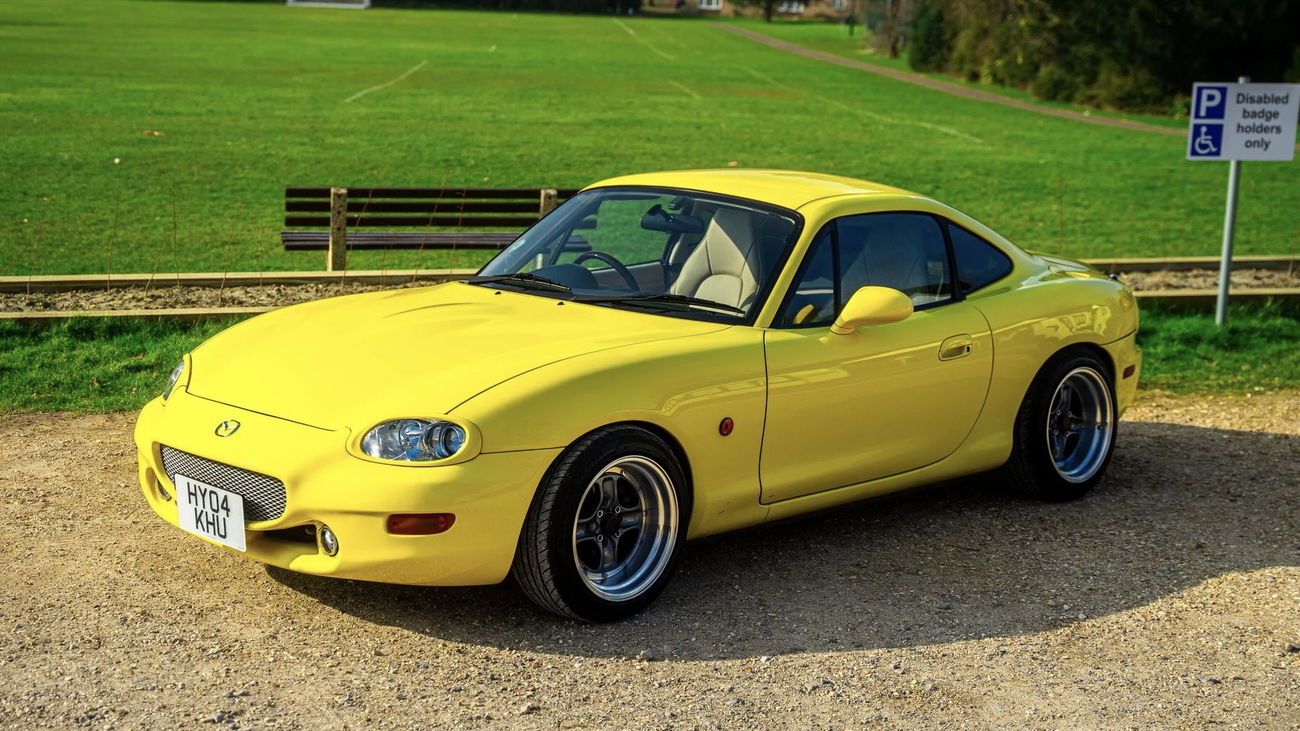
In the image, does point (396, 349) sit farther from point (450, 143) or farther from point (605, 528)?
point (450, 143)

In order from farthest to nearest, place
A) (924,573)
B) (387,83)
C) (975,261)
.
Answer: (387,83)
(975,261)
(924,573)

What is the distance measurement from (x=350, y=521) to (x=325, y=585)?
0.83 metres

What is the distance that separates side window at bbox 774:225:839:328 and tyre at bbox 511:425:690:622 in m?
0.90

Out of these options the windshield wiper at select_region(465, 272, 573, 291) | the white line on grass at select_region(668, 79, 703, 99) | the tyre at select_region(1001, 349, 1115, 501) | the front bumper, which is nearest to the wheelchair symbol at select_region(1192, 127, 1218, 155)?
the tyre at select_region(1001, 349, 1115, 501)

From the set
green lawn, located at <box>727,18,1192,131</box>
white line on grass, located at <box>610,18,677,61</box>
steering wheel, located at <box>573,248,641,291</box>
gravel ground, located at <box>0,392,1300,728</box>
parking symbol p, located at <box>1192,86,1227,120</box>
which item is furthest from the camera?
white line on grass, located at <box>610,18,677,61</box>

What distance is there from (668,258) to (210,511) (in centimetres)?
220

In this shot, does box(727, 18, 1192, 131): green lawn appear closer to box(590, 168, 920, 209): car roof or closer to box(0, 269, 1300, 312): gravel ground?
box(0, 269, 1300, 312): gravel ground

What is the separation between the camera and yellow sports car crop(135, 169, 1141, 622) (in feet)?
15.1

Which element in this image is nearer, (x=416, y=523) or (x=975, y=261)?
(x=416, y=523)

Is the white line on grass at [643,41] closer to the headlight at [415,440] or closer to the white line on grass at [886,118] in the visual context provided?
the white line on grass at [886,118]

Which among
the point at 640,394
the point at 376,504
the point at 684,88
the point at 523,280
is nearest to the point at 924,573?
the point at 640,394

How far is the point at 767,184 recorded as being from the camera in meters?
6.18

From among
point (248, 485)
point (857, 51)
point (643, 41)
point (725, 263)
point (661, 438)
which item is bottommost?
point (248, 485)

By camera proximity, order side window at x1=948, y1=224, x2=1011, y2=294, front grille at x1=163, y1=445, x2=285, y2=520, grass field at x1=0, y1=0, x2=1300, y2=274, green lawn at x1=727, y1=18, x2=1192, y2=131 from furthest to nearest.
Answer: green lawn at x1=727, y1=18, x2=1192, y2=131 → grass field at x1=0, y1=0, x2=1300, y2=274 → side window at x1=948, y1=224, x2=1011, y2=294 → front grille at x1=163, y1=445, x2=285, y2=520
